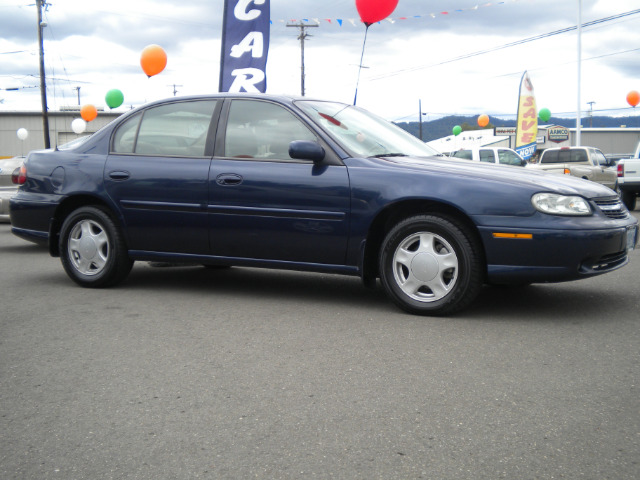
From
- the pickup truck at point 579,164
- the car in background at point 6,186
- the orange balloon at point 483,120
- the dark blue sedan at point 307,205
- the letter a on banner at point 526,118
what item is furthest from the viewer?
the orange balloon at point 483,120

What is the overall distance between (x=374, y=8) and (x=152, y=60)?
6087 mm

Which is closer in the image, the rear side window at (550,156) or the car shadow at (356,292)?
the car shadow at (356,292)

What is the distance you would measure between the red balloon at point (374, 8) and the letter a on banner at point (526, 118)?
2185cm

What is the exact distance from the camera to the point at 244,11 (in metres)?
Answer: 12.5

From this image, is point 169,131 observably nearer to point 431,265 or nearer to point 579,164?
point 431,265

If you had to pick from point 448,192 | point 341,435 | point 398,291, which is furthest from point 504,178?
point 341,435

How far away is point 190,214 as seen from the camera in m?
5.84

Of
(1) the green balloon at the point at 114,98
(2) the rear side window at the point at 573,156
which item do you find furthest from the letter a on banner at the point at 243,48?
(1) the green balloon at the point at 114,98

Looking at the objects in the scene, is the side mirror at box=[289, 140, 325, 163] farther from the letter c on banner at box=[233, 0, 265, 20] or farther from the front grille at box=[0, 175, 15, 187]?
the letter c on banner at box=[233, 0, 265, 20]

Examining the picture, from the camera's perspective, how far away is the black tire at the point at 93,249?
6.17 meters

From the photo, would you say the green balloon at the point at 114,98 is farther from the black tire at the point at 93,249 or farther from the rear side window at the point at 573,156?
the black tire at the point at 93,249

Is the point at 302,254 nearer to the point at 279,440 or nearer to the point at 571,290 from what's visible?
the point at 571,290

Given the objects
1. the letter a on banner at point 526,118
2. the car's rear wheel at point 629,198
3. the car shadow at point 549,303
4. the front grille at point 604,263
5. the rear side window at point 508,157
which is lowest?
the car shadow at point 549,303

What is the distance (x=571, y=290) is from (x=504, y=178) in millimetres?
1627
